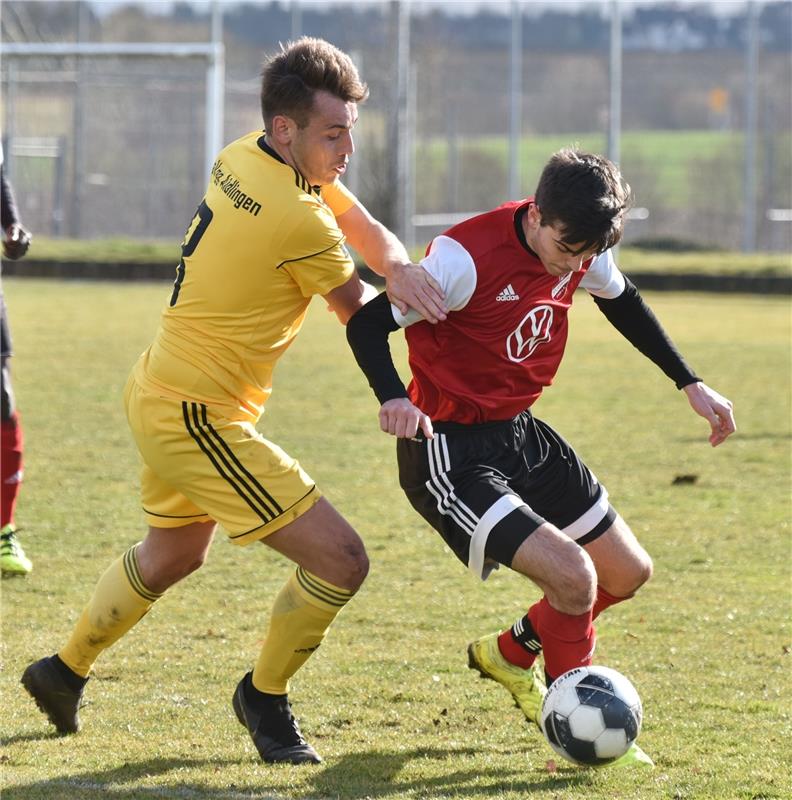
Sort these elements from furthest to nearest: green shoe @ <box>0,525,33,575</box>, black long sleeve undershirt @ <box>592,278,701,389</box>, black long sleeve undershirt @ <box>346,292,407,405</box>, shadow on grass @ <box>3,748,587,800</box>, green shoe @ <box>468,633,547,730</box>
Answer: green shoe @ <box>0,525,33,575</box>, black long sleeve undershirt @ <box>592,278,701,389</box>, green shoe @ <box>468,633,547,730</box>, black long sleeve undershirt @ <box>346,292,407,405</box>, shadow on grass @ <box>3,748,587,800</box>

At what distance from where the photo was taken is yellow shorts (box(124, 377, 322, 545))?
13.1 ft

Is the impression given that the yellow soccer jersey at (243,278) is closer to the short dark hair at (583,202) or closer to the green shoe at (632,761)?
the short dark hair at (583,202)

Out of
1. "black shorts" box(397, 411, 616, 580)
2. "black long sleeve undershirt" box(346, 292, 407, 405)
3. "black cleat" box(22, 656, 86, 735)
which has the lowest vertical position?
"black cleat" box(22, 656, 86, 735)

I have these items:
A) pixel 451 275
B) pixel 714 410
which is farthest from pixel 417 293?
pixel 714 410

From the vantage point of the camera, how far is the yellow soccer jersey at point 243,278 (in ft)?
13.0

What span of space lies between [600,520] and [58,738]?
174 cm

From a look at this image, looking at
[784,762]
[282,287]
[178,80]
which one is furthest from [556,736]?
[178,80]

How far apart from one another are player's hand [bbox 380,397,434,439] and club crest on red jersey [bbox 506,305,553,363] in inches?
18.8

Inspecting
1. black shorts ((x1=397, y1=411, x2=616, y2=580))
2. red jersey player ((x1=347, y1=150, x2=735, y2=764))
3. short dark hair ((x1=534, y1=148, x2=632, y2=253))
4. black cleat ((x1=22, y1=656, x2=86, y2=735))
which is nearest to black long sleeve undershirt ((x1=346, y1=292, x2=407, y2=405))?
red jersey player ((x1=347, y1=150, x2=735, y2=764))

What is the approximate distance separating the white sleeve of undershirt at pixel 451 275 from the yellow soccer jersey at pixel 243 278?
24 centimetres

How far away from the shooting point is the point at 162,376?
13.5 feet

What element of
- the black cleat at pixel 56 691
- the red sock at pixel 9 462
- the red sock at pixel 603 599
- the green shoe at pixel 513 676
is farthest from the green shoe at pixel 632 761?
the red sock at pixel 9 462

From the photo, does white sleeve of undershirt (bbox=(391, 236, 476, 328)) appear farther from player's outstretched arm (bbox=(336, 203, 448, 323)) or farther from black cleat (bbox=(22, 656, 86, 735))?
black cleat (bbox=(22, 656, 86, 735))

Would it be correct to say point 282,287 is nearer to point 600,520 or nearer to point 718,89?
point 600,520
